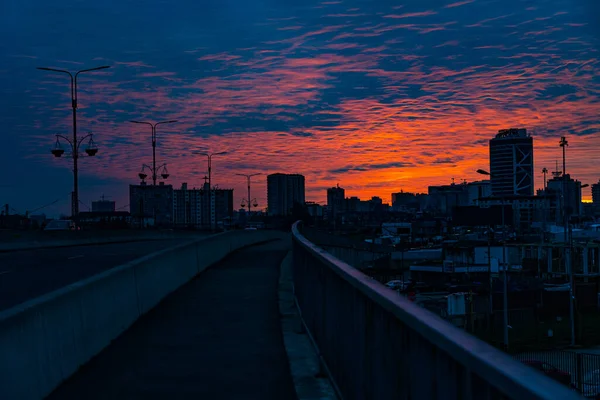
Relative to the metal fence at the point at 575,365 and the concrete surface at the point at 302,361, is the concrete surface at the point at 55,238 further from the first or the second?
the concrete surface at the point at 302,361

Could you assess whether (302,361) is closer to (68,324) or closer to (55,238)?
(68,324)

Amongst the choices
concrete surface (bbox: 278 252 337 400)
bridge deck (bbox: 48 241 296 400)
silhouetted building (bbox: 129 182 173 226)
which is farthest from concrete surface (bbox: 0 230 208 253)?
concrete surface (bbox: 278 252 337 400)

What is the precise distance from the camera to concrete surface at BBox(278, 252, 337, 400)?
8538 mm

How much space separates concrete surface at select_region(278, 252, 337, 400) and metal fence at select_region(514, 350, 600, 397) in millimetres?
26032

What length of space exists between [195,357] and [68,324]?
1.90 meters

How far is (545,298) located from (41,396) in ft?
242

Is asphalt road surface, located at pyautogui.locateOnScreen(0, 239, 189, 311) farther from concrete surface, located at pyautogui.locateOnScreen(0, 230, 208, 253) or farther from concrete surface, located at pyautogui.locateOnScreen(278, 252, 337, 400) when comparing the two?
concrete surface, located at pyautogui.locateOnScreen(0, 230, 208, 253)

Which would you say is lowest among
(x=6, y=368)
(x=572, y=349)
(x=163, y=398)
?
(x=572, y=349)

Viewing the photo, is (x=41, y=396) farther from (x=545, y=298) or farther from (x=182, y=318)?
(x=545, y=298)

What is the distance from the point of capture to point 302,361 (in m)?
10.3

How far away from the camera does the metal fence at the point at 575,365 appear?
39.0 meters

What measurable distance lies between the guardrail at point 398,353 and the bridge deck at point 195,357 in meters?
1.03

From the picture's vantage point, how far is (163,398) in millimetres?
8266

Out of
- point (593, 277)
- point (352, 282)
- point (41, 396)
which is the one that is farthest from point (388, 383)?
point (593, 277)
